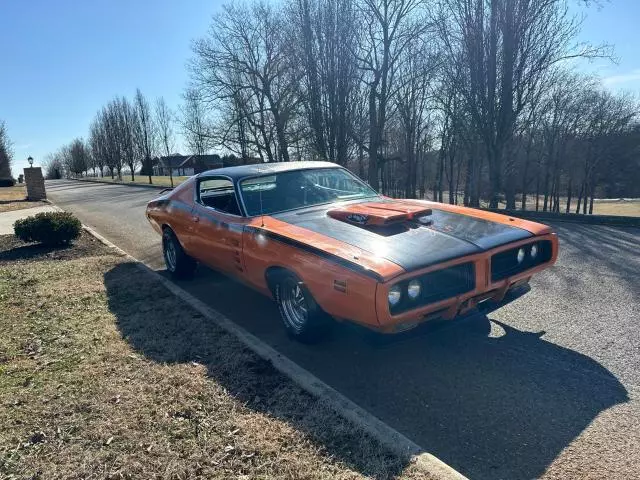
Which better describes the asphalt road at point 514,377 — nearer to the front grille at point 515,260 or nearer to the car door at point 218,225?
the front grille at point 515,260

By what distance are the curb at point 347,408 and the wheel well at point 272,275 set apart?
49 centimetres

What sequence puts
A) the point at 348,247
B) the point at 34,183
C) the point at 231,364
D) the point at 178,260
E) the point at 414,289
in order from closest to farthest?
the point at 414,289
the point at 348,247
the point at 231,364
the point at 178,260
the point at 34,183

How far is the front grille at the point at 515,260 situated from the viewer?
3604mm

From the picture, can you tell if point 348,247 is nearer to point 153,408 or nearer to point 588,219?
point 153,408

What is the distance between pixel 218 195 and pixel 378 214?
7.15 feet

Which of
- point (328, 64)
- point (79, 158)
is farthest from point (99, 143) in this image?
point (328, 64)

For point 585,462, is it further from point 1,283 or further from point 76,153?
point 76,153

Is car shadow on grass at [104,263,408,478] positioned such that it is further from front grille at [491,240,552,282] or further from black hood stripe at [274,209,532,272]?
front grille at [491,240,552,282]

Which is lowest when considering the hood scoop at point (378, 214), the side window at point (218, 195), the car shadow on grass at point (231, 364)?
the car shadow on grass at point (231, 364)

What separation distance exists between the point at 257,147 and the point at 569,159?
28698 millimetres

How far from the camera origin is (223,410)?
2.93 m

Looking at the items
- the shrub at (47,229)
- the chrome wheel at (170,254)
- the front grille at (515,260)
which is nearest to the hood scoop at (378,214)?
the front grille at (515,260)

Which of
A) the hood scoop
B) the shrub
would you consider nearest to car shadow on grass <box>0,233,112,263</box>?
the shrub

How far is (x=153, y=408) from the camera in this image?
2.98 m
